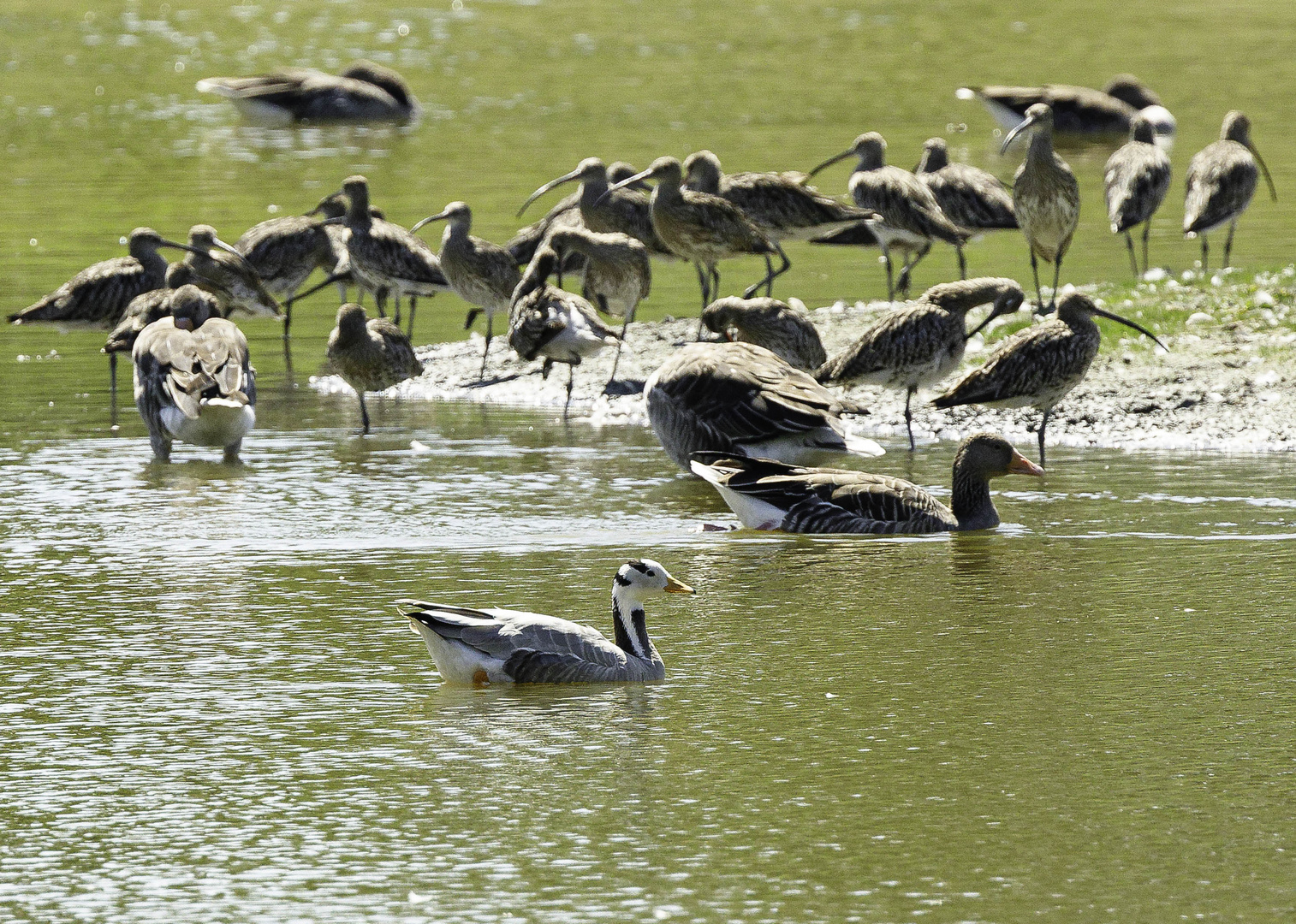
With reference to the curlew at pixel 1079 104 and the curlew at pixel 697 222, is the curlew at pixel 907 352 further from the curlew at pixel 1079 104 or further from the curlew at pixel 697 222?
the curlew at pixel 1079 104

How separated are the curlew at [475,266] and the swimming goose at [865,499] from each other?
22.1 feet

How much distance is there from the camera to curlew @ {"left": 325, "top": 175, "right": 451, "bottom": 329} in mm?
18641

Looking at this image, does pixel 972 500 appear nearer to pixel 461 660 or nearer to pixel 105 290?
pixel 461 660

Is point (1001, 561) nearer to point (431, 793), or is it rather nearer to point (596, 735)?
point (596, 735)

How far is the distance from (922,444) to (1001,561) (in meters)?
3.90

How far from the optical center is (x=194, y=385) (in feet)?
44.8

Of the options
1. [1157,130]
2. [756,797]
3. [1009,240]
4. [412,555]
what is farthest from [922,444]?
[1157,130]

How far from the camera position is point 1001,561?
34.4 ft

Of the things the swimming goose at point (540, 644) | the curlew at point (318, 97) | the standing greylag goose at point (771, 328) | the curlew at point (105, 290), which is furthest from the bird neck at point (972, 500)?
the curlew at point (318, 97)

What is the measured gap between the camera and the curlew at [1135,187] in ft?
64.6

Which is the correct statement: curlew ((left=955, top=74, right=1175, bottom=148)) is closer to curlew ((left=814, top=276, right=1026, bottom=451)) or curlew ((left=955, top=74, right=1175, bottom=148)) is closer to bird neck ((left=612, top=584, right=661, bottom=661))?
curlew ((left=814, top=276, right=1026, bottom=451))

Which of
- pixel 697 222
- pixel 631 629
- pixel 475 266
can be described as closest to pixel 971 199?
pixel 697 222

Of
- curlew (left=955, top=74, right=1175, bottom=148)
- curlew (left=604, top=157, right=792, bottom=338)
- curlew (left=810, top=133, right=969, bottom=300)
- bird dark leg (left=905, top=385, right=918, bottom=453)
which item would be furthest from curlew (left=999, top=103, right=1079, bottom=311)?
curlew (left=955, top=74, right=1175, bottom=148)

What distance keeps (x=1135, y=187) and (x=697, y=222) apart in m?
4.55
